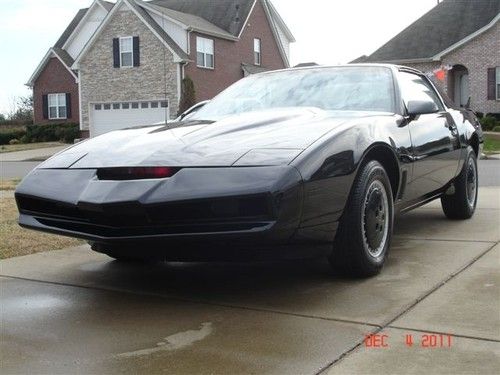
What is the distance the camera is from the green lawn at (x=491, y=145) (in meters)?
20.5

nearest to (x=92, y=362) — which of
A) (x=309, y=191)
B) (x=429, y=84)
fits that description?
(x=309, y=191)

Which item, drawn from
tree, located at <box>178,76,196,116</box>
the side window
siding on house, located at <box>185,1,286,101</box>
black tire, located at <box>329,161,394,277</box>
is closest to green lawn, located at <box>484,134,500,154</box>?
tree, located at <box>178,76,196,116</box>

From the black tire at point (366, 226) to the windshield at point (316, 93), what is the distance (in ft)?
2.54

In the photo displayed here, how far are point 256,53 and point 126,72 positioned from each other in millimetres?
8059

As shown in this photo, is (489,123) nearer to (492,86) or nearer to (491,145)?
(492,86)

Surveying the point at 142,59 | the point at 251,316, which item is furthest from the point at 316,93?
the point at 142,59

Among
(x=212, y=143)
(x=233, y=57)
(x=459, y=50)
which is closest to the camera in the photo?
(x=212, y=143)

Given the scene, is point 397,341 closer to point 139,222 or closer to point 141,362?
point 141,362

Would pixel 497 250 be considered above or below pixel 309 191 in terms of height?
below

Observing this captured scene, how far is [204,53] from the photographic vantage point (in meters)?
32.1

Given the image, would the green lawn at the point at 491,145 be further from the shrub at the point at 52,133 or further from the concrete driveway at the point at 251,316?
the shrub at the point at 52,133

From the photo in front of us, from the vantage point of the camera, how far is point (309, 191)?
3.51m

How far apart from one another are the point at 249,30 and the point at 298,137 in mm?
32613

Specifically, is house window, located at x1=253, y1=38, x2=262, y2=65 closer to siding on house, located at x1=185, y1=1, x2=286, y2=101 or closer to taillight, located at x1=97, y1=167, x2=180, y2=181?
siding on house, located at x1=185, y1=1, x2=286, y2=101
